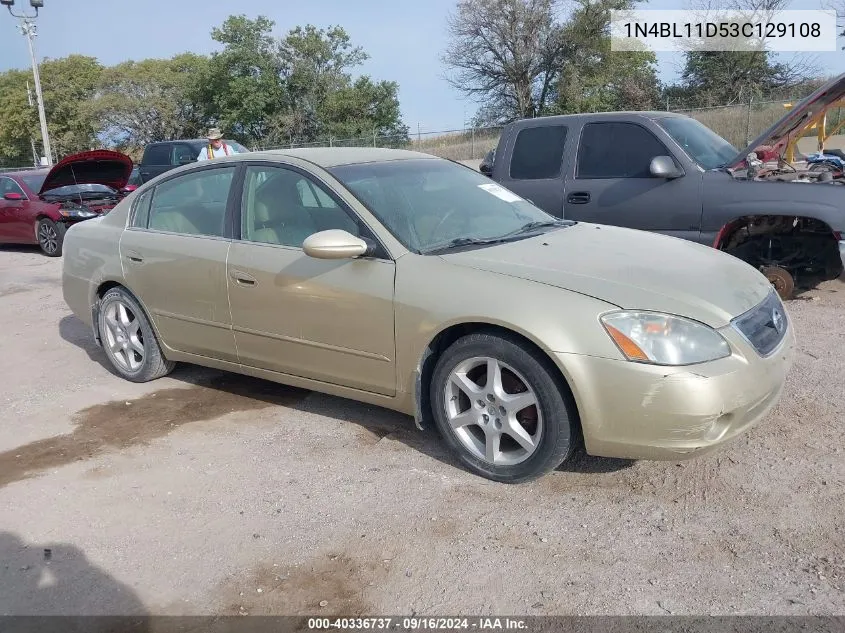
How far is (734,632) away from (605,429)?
0.96 m

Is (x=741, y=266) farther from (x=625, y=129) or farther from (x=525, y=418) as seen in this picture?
(x=625, y=129)

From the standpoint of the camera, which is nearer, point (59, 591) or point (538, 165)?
point (59, 591)

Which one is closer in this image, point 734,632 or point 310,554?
point 734,632

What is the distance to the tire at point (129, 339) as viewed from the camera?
5.21m

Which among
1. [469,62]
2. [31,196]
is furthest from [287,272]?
[469,62]

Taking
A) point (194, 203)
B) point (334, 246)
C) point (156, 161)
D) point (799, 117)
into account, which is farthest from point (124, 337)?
point (156, 161)

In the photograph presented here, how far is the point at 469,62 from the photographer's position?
3859 centimetres

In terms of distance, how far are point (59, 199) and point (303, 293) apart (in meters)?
10.3

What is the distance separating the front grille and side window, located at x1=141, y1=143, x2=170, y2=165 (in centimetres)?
1593

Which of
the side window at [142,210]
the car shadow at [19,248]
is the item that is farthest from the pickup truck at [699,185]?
the car shadow at [19,248]

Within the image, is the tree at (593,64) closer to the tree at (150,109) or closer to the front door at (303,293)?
the tree at (150,109)

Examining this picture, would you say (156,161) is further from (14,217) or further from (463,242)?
(463,242)

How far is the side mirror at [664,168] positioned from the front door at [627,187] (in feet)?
0.31

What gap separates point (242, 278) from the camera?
4367 millimetres
